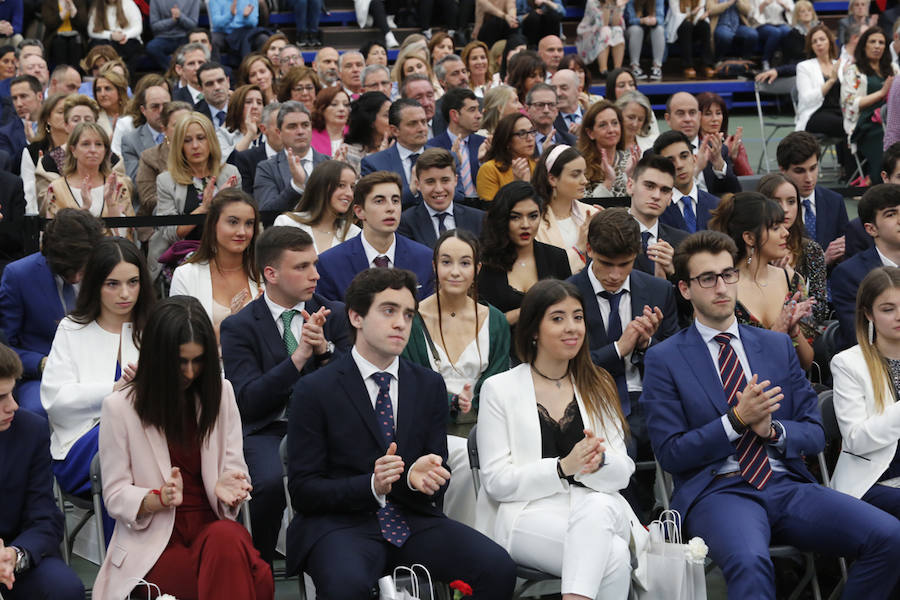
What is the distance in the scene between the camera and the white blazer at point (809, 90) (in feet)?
33.6

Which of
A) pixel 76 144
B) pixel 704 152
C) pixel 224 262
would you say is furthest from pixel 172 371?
pixel 704 152

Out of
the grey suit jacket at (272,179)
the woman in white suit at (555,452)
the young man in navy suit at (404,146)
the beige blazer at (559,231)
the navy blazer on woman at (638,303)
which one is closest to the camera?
the woman in white suit at (555,452)

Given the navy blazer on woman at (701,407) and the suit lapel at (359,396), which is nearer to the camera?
the suit lapel at (359,396)

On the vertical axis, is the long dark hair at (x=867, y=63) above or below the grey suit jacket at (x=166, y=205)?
above

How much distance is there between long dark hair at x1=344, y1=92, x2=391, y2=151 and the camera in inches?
312

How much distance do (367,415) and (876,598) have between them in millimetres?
1843

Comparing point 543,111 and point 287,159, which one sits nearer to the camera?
point 287,159

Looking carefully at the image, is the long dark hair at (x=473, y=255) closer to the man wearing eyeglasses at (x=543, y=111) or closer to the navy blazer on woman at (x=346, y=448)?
the navy blazer on woman at (x=346, y=448)

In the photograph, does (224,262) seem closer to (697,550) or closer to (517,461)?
(517,461)

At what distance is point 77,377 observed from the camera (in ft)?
15.2

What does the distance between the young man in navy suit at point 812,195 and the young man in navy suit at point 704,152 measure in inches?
24.5

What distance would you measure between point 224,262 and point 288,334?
81 cm

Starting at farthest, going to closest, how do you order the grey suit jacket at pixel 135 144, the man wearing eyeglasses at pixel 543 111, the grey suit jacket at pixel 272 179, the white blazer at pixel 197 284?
the grey suit jacket at pixel 135 144 → the man wearing eyeglasses at pixel 543 111 → the grey suit jacket at pixel 272 179 → the white blazer at pixel 197 284

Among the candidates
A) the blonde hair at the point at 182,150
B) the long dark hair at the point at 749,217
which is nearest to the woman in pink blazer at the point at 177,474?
the long dark hair at the point at 749,217
